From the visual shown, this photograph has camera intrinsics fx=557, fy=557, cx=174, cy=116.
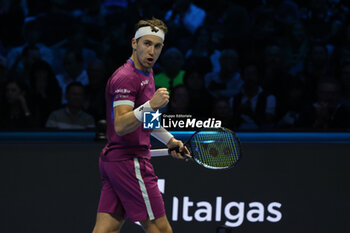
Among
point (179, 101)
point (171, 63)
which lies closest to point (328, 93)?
point (179, 101)

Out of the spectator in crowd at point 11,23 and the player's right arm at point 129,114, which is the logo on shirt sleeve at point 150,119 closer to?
the player's right arm at point 129,114

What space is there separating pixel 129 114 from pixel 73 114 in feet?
7.15

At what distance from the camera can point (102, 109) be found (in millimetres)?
5391

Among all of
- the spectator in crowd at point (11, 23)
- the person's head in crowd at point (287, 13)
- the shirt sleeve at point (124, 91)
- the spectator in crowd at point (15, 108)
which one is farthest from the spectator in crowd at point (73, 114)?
the person's head in crowd at point (287, 13)

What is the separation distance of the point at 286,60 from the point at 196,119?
3025 mm

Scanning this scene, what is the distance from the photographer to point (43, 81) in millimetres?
5844

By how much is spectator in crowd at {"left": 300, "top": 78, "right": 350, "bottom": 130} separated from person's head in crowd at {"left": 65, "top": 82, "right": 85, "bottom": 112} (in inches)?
75.5

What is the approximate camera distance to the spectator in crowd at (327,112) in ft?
14.6

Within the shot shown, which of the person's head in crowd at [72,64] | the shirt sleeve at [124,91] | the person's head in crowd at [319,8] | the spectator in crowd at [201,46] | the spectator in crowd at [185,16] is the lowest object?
the shirt sleeve at [124,91]

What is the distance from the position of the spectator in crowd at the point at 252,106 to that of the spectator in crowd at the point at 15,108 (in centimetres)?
186

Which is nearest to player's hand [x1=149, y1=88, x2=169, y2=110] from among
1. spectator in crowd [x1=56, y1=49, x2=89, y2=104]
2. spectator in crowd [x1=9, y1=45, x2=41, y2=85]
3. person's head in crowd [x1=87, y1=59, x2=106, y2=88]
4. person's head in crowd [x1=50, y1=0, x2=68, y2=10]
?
person's head in crowd [x1=87, y1=59, x2=106, y2=88]

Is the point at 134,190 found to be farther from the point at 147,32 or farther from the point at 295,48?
the point at 295,48

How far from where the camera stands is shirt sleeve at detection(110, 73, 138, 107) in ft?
9.11

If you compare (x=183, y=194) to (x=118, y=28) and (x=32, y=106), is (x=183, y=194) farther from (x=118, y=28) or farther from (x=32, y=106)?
(x=118, y=28)
